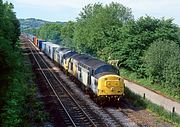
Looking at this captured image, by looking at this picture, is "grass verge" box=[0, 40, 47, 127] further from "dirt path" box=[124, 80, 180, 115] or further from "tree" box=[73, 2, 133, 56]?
"tree" box=[73, 2, 133, 56]

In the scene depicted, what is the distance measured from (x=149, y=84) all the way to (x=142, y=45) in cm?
817

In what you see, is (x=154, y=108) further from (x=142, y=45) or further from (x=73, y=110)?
(x=142, y=45)

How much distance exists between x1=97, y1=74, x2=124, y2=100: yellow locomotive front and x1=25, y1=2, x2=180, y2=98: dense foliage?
9706 millimetres

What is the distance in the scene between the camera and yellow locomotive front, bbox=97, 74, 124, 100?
27531mm

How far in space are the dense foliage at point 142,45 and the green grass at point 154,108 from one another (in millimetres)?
5731

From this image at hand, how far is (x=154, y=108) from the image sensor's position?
27703 mm

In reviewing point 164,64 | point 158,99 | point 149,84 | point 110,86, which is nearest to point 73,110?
point 110,86

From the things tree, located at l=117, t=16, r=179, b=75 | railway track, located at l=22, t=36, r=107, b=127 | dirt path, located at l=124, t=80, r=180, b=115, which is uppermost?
tree, located at l=117, t=16, r=179, b=75

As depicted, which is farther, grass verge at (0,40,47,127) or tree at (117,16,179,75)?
tree at (117,16,179,75)

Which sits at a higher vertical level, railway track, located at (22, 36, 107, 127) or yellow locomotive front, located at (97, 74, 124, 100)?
yellow locomotive front, located at (97, 74, 124, 100)

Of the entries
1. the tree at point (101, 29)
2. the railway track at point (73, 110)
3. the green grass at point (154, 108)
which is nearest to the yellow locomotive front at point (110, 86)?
the railway track at point (73, 110)

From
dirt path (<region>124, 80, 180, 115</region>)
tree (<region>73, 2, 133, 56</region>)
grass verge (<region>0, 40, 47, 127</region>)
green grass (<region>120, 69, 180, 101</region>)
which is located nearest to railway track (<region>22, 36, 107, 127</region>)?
grass verge (<region>0, 40, 47, 127</region>)

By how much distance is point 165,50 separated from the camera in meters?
40.0

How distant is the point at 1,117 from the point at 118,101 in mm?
11553
